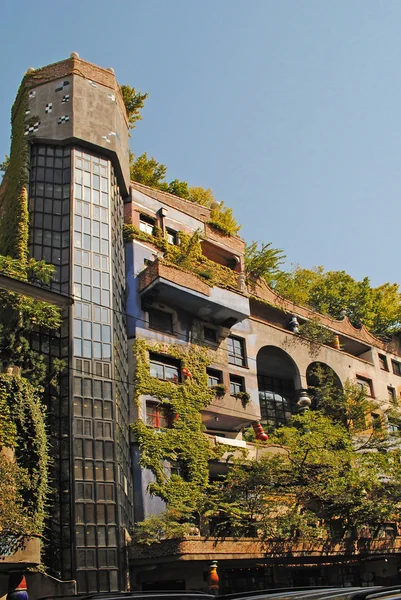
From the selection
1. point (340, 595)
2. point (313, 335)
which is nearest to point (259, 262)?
point (313, 335)

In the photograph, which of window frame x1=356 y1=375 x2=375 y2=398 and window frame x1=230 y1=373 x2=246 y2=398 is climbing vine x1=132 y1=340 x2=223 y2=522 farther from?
window frame x1=356 y1=375 x2=375 y2=398

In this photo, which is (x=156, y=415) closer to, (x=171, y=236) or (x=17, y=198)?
(x=171, y=236)

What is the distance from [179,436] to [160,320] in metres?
5.34

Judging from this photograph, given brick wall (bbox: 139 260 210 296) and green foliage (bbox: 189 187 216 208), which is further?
green foliage (bbox: 189 187 216 208)

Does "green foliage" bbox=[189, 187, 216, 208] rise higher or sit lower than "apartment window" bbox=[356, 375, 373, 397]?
higher

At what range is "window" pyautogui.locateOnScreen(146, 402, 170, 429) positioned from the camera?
92.1ft

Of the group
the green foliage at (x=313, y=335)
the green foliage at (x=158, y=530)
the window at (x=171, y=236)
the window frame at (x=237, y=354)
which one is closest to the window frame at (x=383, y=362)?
the green foliage at (x=313, y=335)

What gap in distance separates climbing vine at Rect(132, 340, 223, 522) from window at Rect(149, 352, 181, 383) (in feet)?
0.84

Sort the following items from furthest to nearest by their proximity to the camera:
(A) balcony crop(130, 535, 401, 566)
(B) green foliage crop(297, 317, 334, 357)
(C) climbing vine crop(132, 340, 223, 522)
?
(B) green foliage crop(297, 317, 334, 357), (C) climbing vine crop(132, 340, 223, 522), (A) balcony crop(130, 535, 401, 566)

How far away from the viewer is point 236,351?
109 ft

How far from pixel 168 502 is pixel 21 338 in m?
8.12

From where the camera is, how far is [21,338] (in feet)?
80.7

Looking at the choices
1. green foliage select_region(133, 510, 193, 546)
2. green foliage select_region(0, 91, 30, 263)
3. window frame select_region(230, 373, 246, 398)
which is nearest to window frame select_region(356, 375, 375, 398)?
window frame select_region(230, 373, 246, 398)

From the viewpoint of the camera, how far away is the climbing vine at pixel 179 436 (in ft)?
87.1
